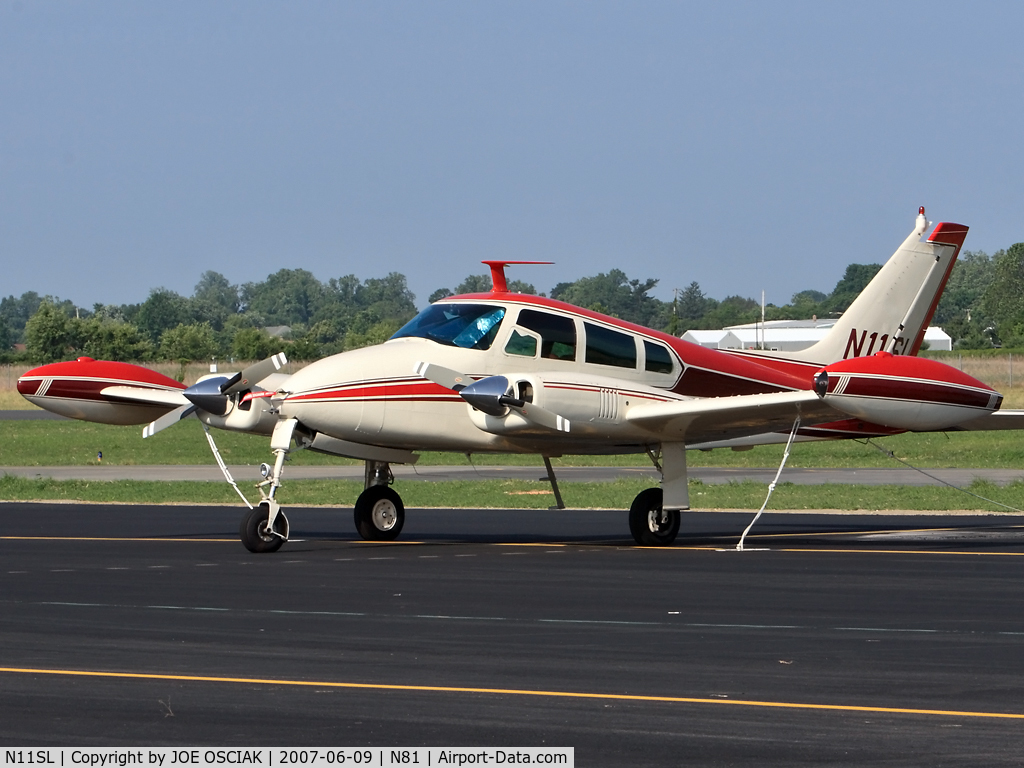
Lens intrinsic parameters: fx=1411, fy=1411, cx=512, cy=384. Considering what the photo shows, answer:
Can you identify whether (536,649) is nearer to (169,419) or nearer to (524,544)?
(524,544)

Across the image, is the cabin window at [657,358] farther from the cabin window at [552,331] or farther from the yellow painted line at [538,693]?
the yellow painted line at [538,693]

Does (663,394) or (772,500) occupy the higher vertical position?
(663,394)

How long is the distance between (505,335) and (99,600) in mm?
6740

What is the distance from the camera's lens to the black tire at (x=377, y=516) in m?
19.7

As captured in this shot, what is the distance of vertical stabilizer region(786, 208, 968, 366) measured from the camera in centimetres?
2228

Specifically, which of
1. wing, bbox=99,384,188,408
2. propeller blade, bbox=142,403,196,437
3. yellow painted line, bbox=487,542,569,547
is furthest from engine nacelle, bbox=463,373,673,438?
wing, bbox=99,384,188,408

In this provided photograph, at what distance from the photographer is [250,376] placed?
1845cm

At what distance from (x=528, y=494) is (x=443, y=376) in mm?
13284

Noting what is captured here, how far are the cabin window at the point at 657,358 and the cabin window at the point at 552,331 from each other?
1224 mm

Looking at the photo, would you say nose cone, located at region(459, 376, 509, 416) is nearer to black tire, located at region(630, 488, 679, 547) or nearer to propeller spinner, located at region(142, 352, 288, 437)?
propeller spinner, located at region(142, 352, 288, 437)

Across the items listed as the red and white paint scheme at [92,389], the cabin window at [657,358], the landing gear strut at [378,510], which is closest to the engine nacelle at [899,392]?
the cabin window at [657,358]

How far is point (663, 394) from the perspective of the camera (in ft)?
62.4

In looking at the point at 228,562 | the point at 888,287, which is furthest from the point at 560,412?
the point at 888,287

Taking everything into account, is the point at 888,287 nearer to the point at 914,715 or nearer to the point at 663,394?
the point at 663,394
